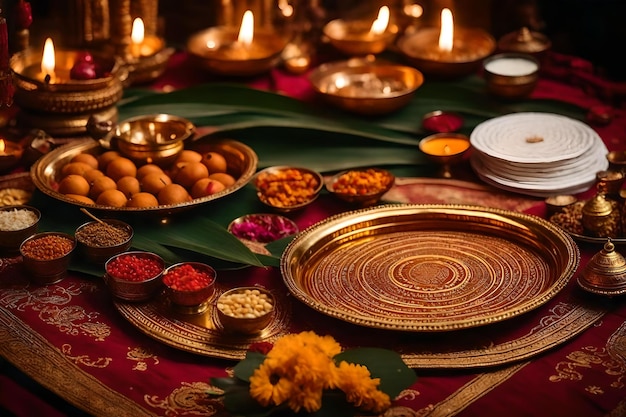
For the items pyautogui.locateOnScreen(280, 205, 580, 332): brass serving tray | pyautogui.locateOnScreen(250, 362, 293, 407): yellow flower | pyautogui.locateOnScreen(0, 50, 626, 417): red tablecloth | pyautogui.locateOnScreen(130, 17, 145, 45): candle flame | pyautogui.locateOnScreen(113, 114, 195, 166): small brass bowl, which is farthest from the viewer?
pyautogui.locateOnScreen(130, 17, 145, 45): candle flame

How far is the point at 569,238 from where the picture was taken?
2611 millimetres

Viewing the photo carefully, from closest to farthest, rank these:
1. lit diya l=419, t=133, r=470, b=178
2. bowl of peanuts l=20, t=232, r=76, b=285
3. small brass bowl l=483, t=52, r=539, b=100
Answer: bowl of peanuts l=20, t=232, r=76, b=285, lit diya l=419, t=133, r=470, b=178, small brass bowl l=483, t=52, r=539, b=100

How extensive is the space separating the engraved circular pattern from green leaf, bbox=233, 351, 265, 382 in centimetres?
134

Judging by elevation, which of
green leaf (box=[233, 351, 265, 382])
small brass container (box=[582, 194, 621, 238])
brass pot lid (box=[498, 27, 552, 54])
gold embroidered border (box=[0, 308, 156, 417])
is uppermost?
brass pot lid (box=[498, 27, 552, 54])

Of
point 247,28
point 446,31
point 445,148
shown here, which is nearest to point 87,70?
point 247,28

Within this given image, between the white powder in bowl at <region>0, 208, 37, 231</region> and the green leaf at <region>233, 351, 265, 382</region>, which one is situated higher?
the green leaf at <region>233, 351, 265, 382</region>

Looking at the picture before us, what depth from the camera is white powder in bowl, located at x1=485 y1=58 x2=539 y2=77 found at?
3.65 m

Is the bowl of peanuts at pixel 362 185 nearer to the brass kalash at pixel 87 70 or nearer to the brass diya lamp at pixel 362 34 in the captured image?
the brass kalash at pixel 87 70

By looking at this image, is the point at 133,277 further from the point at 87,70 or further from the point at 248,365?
the point at 87,70

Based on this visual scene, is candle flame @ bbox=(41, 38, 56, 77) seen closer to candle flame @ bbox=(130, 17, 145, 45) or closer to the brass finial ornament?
candle flame @ bbox=(130, 17, 145, 45)

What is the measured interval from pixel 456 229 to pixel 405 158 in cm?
55

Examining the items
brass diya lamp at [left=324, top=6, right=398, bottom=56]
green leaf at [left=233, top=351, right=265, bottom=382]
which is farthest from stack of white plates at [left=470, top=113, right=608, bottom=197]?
green leaf at [left=233, top=351, right=265, bottom=382]

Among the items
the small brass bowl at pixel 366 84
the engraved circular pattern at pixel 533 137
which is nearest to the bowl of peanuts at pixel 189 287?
the engraved circular pattern at pixel 533 137

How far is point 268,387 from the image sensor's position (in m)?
1.95
